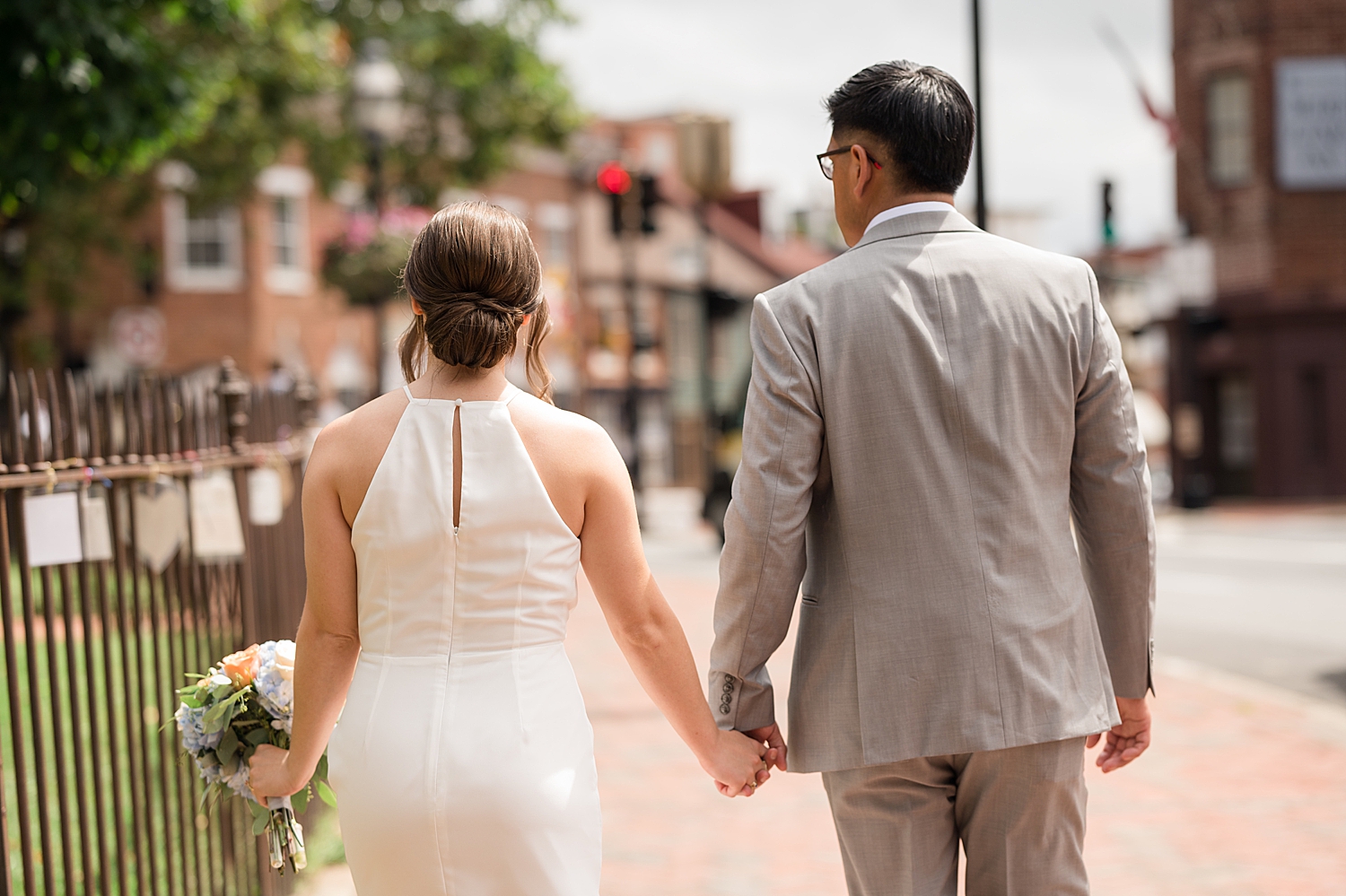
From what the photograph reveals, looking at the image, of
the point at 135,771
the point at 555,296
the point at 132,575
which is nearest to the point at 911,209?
the point at 132,575

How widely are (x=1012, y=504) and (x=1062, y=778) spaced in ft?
1.73

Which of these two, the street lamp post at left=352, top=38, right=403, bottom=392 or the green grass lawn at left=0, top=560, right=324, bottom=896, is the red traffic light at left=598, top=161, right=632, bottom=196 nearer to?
the street lamp post at left=352, top=38, right=403, bottom=392

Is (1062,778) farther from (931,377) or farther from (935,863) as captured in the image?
(931,377)

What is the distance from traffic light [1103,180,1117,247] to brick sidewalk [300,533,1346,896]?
1237 centimetres

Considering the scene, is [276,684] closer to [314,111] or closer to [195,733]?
[195,733]

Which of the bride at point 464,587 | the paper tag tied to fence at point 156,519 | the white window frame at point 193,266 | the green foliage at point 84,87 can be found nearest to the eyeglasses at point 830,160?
the bride at point 464,587

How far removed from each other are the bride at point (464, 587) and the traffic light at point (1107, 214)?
724 inches

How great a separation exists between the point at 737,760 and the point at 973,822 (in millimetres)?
485

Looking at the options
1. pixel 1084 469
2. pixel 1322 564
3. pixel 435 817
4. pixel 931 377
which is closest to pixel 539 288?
pixel 931 377

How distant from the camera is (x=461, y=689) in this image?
7.51 ft

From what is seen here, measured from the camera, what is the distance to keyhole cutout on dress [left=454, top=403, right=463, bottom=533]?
2312 mm

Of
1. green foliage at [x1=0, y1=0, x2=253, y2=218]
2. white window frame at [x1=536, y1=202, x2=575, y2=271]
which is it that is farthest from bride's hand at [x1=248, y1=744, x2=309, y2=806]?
white window frame at [x1=536, y1=202, x2=575, y2=271]

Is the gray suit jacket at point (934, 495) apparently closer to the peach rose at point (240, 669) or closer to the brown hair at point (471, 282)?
the brown hair at point (471, 282)

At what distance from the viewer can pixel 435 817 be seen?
2.25 m
